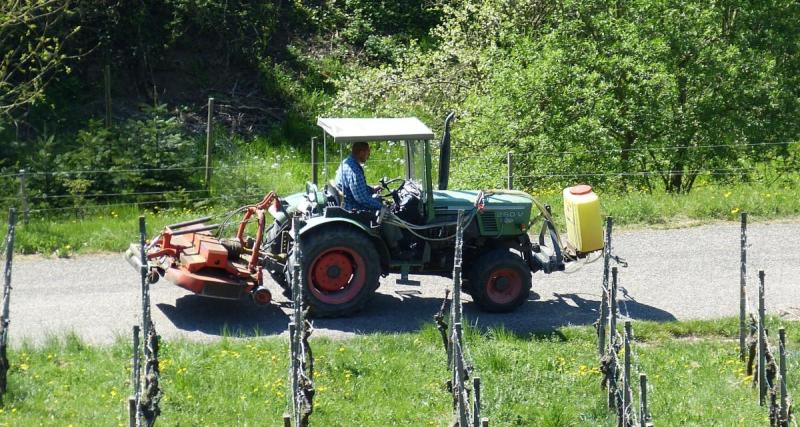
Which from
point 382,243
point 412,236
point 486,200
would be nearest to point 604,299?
point 486,200

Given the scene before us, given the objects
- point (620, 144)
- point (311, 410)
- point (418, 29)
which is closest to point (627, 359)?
point (311, 410)

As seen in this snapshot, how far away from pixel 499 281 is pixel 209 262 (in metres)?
2.93

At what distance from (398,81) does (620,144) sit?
14.1 feet

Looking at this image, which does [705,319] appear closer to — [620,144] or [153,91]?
[620,144]

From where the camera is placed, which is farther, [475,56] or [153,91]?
[153,91]

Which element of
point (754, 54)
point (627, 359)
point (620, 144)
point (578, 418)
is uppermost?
point (754, 54)

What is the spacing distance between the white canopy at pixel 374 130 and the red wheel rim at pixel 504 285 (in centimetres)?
157

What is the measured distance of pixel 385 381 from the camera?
34.5ft

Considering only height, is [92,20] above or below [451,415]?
above

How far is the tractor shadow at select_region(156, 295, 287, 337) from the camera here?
11.8 m

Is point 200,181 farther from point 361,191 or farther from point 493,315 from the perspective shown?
point 493,315

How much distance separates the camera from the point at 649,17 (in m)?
18.0

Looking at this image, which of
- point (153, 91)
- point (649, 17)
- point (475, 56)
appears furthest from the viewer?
point (153, 91)

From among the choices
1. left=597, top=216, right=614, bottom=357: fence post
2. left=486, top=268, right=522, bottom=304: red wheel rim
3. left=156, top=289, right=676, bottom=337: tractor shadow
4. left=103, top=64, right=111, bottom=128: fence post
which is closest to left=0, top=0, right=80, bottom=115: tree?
left=103, top=64, right=111, bottom=128: fence post
